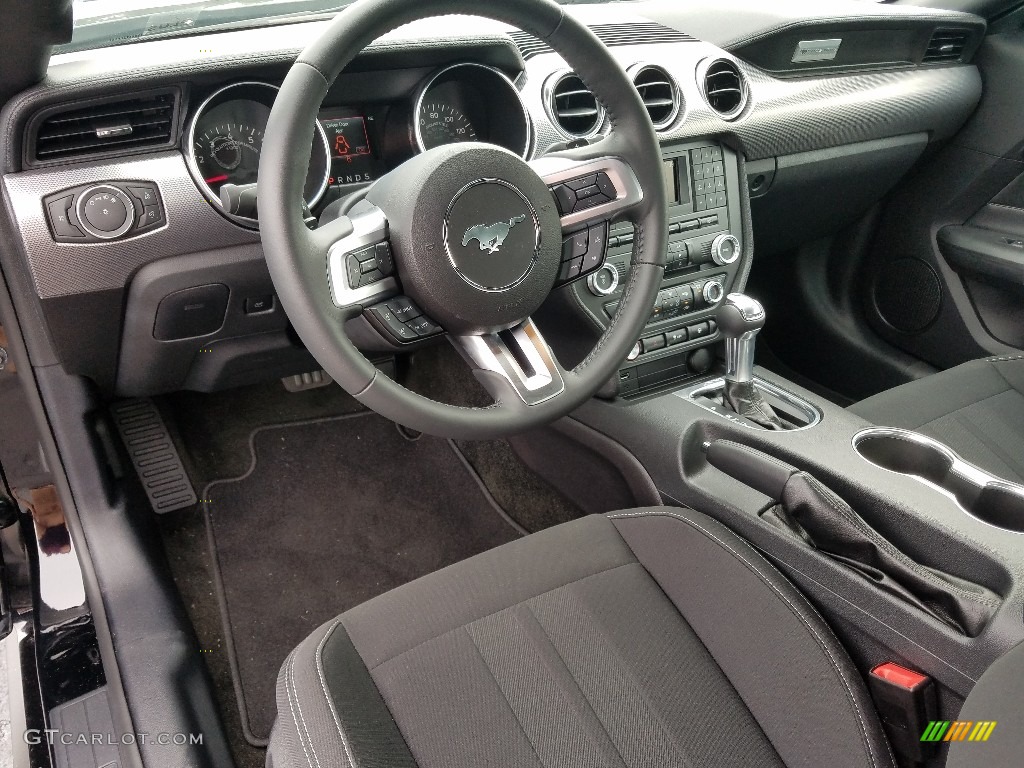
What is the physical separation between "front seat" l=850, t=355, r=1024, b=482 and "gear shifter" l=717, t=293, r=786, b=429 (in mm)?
262

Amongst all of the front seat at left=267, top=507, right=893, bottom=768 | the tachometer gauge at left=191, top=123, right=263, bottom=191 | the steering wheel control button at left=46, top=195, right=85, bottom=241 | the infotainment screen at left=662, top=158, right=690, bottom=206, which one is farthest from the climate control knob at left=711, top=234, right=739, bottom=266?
the steering wheel control button at left=46, top=195, right=85, bottom=241

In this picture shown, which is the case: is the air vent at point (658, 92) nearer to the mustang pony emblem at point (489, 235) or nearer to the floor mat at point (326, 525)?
the mustang pony emblem at point (489, 235)

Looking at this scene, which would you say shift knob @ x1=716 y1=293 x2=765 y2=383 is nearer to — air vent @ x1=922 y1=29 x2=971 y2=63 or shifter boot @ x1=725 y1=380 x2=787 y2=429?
shifter boot @ x1=725 y1=380 x2=787 y2=429

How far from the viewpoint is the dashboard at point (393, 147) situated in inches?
48.6

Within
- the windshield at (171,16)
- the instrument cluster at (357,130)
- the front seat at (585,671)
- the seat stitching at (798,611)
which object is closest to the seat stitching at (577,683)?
the front seat at (585,671)

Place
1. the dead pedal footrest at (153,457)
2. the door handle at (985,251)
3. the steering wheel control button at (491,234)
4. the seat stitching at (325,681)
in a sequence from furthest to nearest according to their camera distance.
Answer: the door handle at (985,251) → the dead pedal footrest at (153,457) → the steering wheel control button at (491,234) → the seat stitching at (325,681)

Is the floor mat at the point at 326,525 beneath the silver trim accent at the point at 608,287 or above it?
beneath

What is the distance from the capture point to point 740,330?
1503 mm

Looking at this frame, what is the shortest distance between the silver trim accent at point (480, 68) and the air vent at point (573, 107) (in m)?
0.08

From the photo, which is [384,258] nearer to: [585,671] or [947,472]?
[585,671]

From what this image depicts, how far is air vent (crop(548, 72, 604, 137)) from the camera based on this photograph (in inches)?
61.6

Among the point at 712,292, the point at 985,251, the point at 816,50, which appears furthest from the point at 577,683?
the point at 985,251

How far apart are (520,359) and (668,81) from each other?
2.93 ft

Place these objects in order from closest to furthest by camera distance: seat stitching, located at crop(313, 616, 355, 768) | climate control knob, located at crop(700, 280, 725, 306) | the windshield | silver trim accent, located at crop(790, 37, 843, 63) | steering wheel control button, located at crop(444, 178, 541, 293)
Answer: seat stitching, located at crop(313, 616, 355, 768)
steering wheel control button, located at crop(444, 178, 541, 293)
the windshield
climate control knob, located at crop(700, 280, 725, 306)
silver trim accent, located at crop(790, 37, 843, 63)
